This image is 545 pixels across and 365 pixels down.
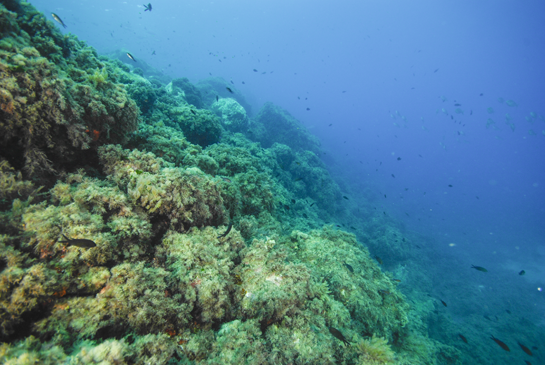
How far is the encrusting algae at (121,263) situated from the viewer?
6.71ft

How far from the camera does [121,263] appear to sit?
2.72m

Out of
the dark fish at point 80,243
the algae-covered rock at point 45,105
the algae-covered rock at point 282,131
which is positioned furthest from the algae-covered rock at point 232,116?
the dark fish at point 80,243

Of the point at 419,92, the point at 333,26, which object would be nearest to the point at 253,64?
the point at 333,26

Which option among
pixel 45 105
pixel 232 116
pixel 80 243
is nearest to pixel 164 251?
pixel 80 243

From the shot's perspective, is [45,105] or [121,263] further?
[45,105]

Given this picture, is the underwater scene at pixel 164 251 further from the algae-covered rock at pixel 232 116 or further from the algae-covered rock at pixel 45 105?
the algae-covered rock at pixel 232 116

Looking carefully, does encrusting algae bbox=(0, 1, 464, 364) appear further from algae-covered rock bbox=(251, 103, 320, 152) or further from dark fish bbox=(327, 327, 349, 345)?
algae-covered rock bbox=(251, 103, 320, 152)

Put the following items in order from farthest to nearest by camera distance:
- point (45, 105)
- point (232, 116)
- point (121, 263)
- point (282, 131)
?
point (282, 131) → point (232, 116) → point (45, 105) → point (121, 263)

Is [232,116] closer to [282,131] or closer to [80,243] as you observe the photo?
[282,131]

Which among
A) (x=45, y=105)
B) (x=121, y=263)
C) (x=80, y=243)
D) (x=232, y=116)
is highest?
(x=45, y=105)

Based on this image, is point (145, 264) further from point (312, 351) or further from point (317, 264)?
point (317, 264)

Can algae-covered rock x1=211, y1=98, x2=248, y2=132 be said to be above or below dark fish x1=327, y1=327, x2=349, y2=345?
below

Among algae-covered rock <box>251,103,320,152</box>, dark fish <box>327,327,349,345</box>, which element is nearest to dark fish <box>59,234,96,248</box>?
dark fish <box>327,327,349,345</box>

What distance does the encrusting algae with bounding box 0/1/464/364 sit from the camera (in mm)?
2045
